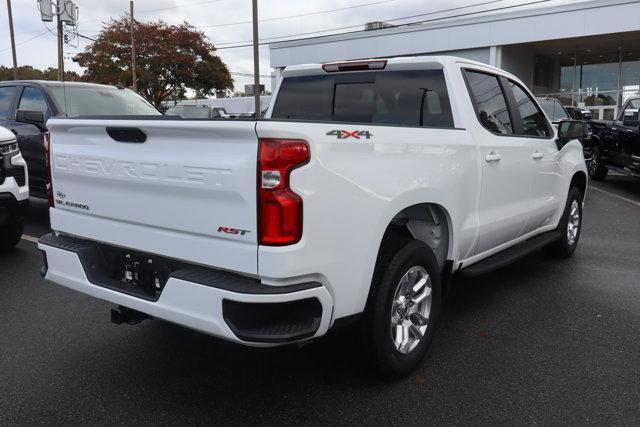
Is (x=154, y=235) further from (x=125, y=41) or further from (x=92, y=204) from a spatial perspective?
(x=125, y=41)

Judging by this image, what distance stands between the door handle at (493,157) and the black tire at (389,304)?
3.12 ft

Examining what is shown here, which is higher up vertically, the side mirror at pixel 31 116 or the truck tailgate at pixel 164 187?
the side mirror at pixel 31 116

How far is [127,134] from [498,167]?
8.40ft

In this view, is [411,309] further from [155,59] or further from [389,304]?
[155,59]

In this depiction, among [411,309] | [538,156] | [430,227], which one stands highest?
[538,156]

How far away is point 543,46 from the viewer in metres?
26.7

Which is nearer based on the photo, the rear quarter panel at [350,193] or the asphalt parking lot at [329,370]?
the rear quarter panel at [350,193]

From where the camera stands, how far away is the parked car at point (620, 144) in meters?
10.2

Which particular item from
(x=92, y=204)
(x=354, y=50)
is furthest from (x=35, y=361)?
(x=354, y=50)

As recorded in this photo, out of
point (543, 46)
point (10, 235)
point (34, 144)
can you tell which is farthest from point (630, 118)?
point (543, 46)

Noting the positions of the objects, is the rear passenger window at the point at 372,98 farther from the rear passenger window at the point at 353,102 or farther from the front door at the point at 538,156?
the front door at the point at 538,156

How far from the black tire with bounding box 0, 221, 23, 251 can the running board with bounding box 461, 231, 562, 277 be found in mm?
4873

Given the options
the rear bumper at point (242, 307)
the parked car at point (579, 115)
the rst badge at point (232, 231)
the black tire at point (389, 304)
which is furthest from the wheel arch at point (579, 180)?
the parked car at point (579, 115)

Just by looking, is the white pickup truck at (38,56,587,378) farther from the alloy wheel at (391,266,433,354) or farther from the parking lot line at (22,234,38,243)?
the parking lot line at (22,234,38,243)
